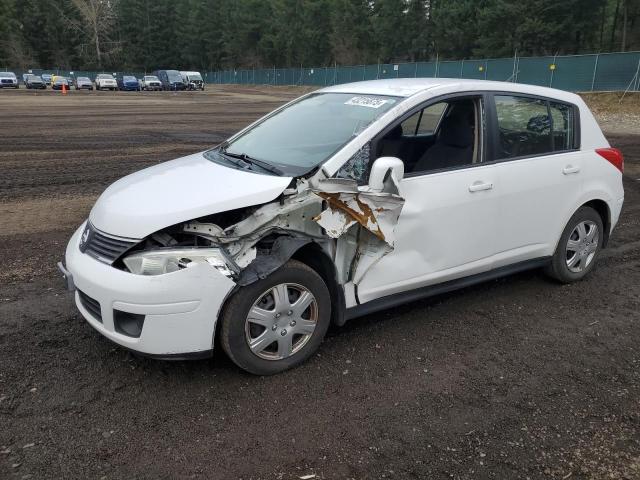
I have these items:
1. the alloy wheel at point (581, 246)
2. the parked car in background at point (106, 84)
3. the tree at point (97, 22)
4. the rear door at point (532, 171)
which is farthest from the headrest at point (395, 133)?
the tree at point (97, 22)

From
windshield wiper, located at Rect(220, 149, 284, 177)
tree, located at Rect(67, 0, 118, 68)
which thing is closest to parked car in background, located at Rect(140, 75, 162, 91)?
tree, located at Rect(67, 0, 118, 68)

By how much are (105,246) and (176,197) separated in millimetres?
506

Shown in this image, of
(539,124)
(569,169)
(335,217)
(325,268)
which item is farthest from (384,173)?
(569,169)

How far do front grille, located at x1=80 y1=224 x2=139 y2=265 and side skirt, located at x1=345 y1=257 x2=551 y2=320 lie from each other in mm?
1486

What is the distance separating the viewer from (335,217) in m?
3.42

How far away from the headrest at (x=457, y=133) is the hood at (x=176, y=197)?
1.62m

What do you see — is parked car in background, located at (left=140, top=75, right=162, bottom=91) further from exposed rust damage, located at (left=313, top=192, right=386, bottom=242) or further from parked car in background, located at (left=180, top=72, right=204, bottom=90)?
exposed rust damage, located at (left=313, top=192, right=386, bottom=242)

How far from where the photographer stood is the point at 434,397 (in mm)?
3309

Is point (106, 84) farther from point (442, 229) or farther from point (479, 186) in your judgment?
point (442, 229)

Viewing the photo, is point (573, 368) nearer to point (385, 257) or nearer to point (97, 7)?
point (385, 257)

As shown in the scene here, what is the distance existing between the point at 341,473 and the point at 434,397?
2.87ft

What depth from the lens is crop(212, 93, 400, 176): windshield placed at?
3752mm

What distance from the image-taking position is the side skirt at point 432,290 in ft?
12.4

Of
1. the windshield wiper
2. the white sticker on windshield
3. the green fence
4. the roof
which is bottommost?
the windshield wiper
